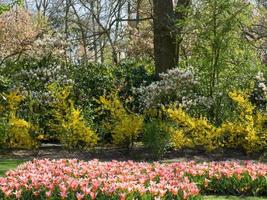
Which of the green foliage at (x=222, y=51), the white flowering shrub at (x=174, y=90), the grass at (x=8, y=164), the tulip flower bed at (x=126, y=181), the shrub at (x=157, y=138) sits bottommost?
the grass at (x=8, y=164)

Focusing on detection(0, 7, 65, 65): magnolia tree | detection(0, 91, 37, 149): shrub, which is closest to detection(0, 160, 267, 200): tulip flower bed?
detection(0, 91, 37, 149): shrub

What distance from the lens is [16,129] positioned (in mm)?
11742

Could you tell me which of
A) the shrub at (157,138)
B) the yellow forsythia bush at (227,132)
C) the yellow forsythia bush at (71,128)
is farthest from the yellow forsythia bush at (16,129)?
the yellow forsythia bush at (227,132)

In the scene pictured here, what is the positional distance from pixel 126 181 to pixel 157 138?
14.5 feet

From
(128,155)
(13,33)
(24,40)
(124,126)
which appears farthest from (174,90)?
(13,33)

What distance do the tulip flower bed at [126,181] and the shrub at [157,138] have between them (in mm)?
2796

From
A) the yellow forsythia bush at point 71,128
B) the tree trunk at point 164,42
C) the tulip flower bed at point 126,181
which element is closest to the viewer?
the tulip flower bed at point 126,181

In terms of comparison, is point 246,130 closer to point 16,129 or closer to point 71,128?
point 71,128

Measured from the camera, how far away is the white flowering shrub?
12457 mm

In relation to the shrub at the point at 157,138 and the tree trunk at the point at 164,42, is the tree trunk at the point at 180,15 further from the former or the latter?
the shrub at the point at 157,138

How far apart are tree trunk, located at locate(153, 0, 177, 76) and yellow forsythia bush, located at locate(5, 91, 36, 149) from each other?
14.1 feet

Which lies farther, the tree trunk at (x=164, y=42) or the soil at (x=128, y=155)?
the tree trunk at (x=164, y=42)

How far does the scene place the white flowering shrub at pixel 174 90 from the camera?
12457 mm

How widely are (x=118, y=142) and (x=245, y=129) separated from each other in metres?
2.76
